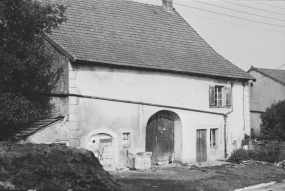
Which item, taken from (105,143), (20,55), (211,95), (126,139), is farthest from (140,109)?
(20,55)

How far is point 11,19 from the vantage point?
15055mm

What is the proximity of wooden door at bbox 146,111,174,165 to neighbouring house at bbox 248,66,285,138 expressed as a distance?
16491mm

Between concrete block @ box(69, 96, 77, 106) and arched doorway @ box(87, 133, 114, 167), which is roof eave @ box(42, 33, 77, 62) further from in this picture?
arched doorway @ box(87, 133, 114, 167)

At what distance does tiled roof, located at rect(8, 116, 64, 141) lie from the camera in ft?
53.3

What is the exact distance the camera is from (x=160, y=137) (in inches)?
830

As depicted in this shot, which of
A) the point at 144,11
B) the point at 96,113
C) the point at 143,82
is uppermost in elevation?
the point at 144,11

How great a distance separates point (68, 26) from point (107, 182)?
9.79 meters

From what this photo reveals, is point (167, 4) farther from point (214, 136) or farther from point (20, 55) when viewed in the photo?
point (20, 55)

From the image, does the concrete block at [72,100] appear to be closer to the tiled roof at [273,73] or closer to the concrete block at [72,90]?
the concrete block at [72,90]

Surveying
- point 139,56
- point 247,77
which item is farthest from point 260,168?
point 139,56

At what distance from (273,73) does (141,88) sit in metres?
22.5

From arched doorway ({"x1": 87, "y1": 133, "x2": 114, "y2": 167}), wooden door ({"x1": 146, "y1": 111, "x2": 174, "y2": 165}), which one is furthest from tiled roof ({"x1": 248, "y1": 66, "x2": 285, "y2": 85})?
arched doorway ({"x1": 87, "y1": 133, "x2": 114, "y2": 167})

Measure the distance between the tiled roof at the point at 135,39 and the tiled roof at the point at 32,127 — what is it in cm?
260

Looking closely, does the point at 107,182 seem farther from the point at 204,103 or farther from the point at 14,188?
the point at 204,103
